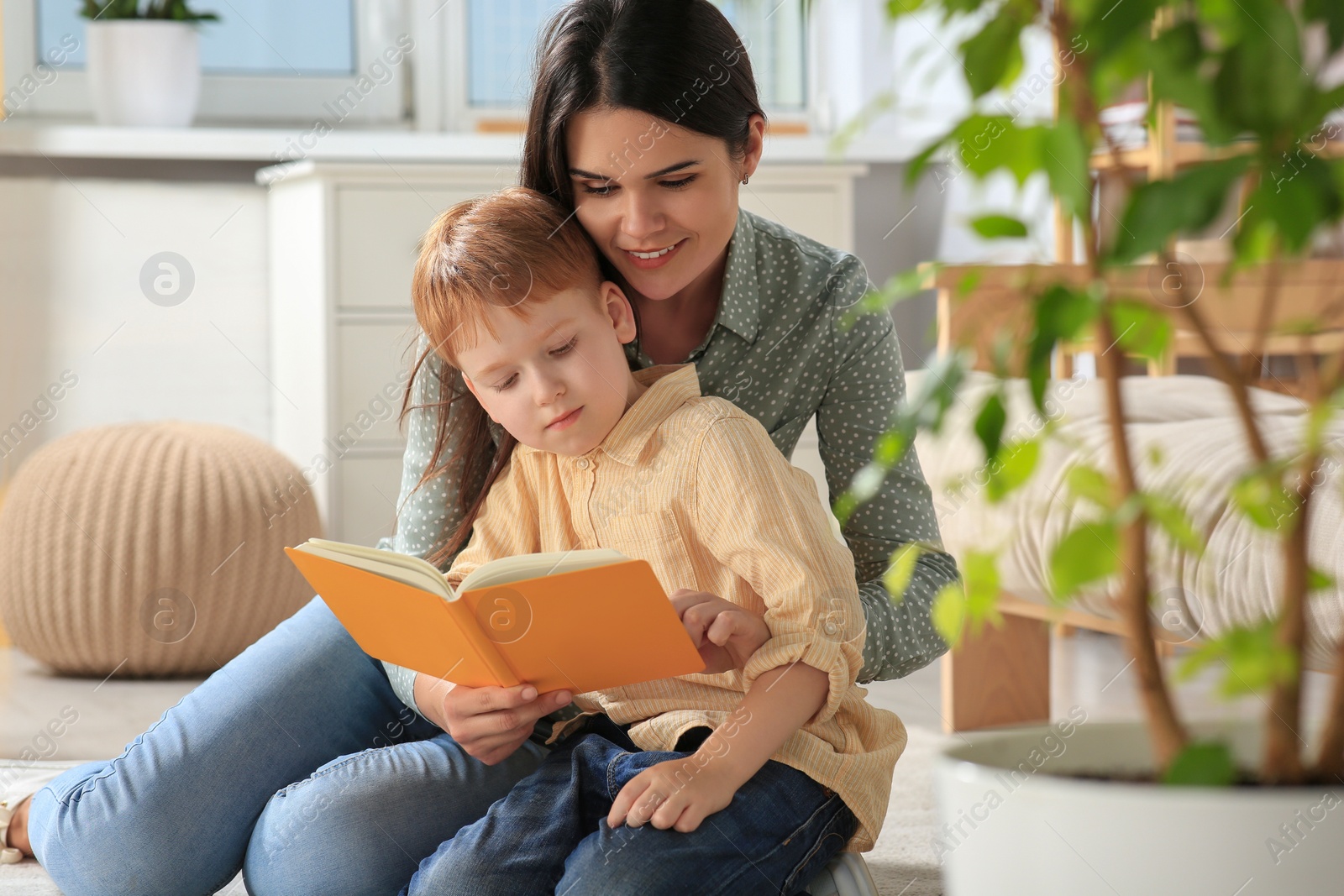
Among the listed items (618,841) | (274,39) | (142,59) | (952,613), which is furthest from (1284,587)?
(274,39)

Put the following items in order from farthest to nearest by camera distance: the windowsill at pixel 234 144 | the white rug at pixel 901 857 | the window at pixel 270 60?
the window at pixel 270 60, the windowsill at pixel 234 144, the white rug at pixel 901 857

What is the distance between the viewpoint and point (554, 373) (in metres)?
1.05

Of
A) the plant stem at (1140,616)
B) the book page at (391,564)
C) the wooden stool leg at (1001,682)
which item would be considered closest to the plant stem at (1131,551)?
the plant stem at (1140,616)

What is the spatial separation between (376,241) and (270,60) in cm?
80

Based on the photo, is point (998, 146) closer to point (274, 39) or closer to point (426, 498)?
point (426, 498)

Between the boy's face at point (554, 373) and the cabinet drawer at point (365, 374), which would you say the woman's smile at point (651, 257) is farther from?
the cabinet drawer at point (365, 374)

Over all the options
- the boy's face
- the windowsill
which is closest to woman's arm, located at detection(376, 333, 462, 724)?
the boy's face

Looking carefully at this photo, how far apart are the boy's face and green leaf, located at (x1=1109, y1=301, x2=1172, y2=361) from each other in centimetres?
61

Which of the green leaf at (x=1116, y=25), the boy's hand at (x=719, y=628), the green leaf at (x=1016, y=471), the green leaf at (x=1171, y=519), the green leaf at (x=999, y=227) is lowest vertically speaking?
the boy's hand at (x=719, y=628)

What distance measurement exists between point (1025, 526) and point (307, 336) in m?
1.60

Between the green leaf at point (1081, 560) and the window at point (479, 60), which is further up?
the window at point (479, 60)

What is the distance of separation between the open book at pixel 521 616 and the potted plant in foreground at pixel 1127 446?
0.35m

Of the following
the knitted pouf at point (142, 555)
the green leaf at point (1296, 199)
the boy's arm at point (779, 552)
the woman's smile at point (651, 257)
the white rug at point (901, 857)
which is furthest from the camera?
the knitted pouf at point (142, 555)

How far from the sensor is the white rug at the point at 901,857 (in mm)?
1263
